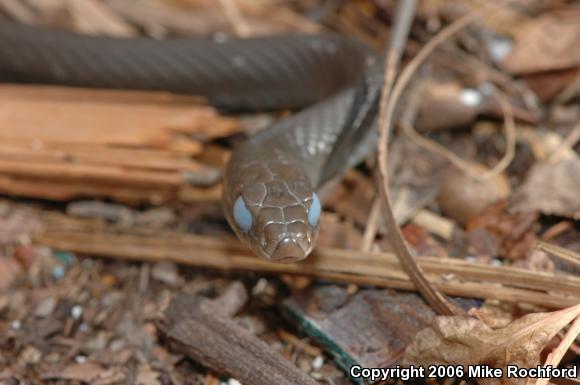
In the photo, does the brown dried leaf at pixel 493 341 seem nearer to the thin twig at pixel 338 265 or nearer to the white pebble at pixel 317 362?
the thin twig at pixel 338 265

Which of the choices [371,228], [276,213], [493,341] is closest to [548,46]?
[371,228]

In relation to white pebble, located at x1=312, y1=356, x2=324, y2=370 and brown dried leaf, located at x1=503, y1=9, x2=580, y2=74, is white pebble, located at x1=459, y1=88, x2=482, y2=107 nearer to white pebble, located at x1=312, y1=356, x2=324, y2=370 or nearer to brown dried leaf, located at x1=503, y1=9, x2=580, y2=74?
brown dried leaf, located at x1=503, y1=9, x2=580, y2=74

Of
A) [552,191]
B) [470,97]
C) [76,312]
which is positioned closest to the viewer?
[76,312]

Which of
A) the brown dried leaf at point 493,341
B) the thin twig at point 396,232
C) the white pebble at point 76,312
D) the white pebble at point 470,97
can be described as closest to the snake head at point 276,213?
the thin twig at point 396,232

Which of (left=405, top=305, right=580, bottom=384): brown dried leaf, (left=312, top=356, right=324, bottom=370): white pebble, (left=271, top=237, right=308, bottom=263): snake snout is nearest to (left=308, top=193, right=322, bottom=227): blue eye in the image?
(left=271, top=237, right=308, bottom=263): snake snout

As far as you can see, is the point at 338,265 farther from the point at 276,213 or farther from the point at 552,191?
the point at 552,191

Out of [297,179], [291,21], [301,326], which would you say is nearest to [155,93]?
[291,21]
